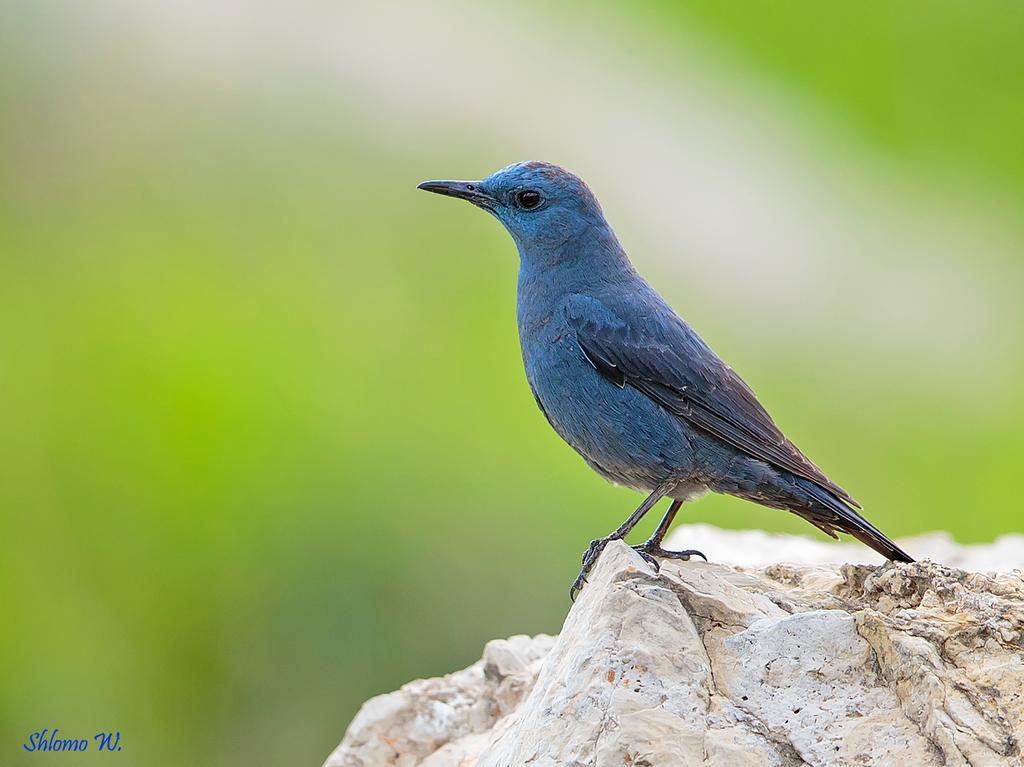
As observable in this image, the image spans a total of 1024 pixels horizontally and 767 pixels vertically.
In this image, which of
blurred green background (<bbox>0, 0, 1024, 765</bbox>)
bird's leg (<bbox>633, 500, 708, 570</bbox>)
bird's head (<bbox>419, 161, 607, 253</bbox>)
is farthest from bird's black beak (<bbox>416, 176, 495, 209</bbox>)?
blurred green background (<bbox>0, 0, 1024, 765</bbox>)

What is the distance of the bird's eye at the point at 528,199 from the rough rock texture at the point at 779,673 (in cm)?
176

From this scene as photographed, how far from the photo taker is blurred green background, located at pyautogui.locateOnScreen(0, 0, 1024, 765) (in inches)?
317

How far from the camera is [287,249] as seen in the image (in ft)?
32.8

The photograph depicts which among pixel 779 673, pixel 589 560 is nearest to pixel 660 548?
pixel 589 560

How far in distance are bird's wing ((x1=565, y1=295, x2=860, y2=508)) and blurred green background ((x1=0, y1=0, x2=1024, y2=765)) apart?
3.49 m

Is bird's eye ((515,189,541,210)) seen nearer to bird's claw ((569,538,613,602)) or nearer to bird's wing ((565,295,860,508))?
bird's wing ((565,295,860,508))

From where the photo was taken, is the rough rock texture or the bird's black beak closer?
the rough rock texture

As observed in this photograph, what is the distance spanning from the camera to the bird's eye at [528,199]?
18.2 feet

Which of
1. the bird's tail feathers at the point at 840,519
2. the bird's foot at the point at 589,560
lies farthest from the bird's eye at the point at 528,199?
the bird's tail feathers at the point at 840,519

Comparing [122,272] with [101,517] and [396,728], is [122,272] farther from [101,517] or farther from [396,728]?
[396,728]

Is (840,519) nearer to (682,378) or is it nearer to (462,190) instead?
(682,378)

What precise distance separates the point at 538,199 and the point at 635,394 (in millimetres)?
1052

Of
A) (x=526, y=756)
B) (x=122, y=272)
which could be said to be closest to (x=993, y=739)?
(x=526, y=756)

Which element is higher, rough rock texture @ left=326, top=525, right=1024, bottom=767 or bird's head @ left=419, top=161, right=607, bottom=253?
bird's head @ left=419, top=161, right=607, bottom=253
